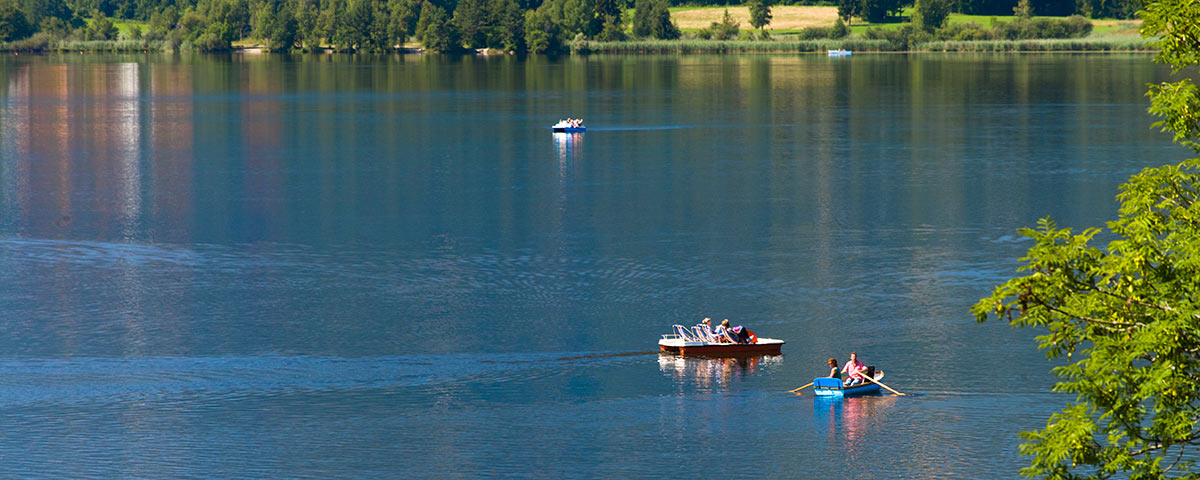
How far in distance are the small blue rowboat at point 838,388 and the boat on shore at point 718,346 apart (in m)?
4.40

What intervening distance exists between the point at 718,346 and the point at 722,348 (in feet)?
0.49

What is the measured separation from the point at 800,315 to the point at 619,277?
31.6 ft

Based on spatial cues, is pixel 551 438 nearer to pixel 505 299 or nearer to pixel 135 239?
pixel 505 299

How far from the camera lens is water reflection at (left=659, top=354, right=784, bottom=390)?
45.8 metres

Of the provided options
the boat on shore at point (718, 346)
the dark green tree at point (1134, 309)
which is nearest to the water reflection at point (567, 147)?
the boat on shore at point (718, 346)

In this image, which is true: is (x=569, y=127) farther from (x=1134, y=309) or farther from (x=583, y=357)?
(x=1134, y=309)

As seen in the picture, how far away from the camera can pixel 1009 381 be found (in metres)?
44.9

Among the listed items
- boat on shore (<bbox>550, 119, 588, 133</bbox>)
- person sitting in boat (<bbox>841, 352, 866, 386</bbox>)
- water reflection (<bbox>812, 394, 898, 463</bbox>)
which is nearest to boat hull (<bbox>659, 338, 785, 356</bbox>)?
person sitting in boat (<bbox>841, 352, 866, 386</bbox>)

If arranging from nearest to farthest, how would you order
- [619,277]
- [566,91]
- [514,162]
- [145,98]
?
[619,277] < [514,162] < [145,98] < [566,91]

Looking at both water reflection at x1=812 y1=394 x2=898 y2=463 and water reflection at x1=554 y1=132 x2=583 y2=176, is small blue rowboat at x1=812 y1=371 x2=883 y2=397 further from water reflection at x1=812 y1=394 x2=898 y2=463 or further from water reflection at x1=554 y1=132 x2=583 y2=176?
water reflection at x1=554 y1=132 x2=583 y2=176

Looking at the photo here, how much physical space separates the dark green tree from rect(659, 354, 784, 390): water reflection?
23103 mm

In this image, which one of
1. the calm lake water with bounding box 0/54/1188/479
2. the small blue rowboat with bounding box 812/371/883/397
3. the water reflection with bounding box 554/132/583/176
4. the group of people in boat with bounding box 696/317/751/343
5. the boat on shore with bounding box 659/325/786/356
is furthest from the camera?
the water reflection with bounding box 554/132/583/176

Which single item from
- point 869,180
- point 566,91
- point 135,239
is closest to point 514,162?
point 869,180

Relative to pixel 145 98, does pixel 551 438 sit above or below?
below
